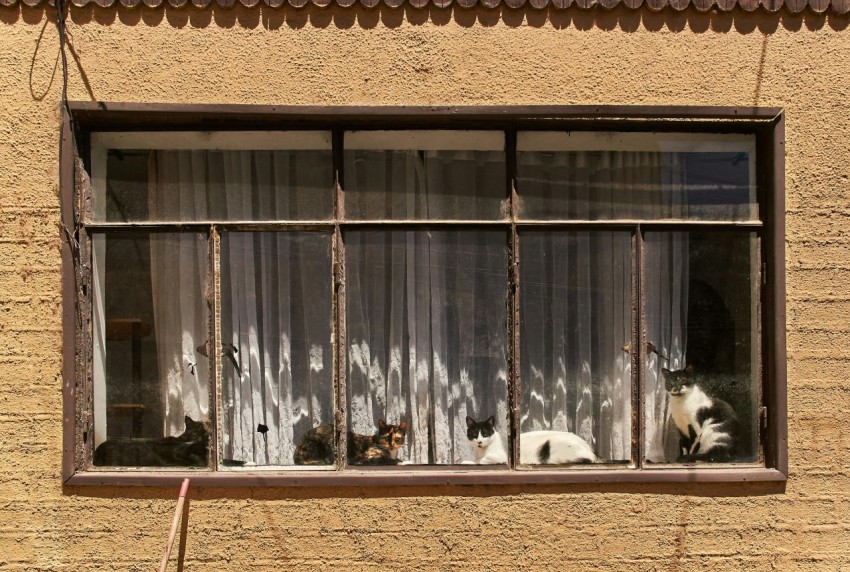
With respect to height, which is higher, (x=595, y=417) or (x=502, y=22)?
(x=502, y=22)

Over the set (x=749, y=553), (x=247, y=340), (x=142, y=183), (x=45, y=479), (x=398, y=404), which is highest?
(x=142, y=183)

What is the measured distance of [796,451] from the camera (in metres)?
4.81

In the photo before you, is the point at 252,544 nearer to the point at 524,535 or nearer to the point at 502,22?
the point at 524,535

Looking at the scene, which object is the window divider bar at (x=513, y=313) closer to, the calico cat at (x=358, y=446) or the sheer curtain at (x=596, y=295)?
the sheer curtain at (x=596, y=295)

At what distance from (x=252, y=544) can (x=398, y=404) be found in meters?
1.25

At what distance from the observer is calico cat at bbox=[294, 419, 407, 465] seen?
4883mm

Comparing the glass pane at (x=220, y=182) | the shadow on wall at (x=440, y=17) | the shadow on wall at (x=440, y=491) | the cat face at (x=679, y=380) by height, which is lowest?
the shadow on wall at (x=440, y=491)

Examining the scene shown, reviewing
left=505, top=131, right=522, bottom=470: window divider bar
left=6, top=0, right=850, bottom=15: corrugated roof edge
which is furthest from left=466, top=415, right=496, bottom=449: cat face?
left=6, top=0, right=850, bottom=15: corrugated roof edge

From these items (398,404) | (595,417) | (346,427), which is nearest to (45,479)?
(346,427)

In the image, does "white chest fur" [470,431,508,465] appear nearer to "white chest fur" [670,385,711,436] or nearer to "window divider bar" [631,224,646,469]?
"window divider bar" [631,224,646,469]

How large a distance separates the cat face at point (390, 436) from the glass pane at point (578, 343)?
803 mm

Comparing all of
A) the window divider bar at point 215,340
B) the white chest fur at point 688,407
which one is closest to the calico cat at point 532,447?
the white chest fur at point 688,407

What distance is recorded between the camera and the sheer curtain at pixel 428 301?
4.92 metres

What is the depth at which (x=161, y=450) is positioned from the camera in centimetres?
486
